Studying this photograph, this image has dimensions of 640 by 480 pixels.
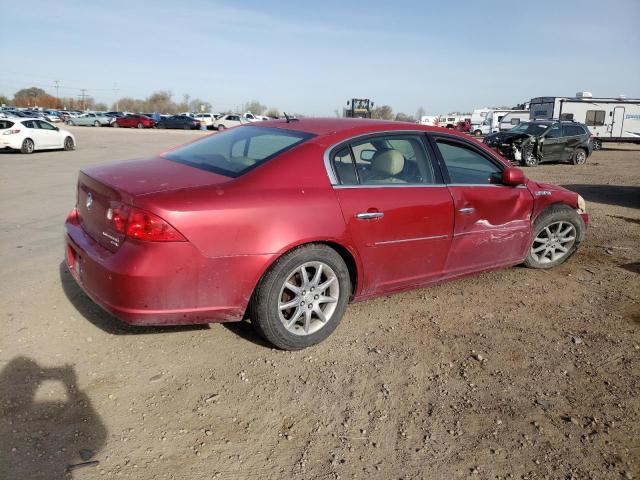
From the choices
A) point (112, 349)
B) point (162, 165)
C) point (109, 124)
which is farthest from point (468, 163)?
point (109, 124)

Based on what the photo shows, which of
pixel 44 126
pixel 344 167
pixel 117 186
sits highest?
pixel 44 126

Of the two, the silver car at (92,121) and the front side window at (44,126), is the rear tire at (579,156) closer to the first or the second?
the front side window at (44,126)

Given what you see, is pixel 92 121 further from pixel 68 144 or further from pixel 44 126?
pixel 44 126

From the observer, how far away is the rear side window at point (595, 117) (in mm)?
28281

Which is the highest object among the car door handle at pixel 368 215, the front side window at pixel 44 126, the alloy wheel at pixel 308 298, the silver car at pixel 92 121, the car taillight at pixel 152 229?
the silver car at pixel 92 121

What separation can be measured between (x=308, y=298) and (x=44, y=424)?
1.68 m

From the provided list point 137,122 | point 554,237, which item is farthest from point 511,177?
point 137,122

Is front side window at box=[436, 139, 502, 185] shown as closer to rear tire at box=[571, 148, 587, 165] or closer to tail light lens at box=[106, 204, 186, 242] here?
tail light lens at box=[106, 204, 186, 242]

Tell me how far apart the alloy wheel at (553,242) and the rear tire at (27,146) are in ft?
60.6

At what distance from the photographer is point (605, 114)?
28234 mm

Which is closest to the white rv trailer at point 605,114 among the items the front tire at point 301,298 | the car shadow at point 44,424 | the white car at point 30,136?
the white car at point 30,136

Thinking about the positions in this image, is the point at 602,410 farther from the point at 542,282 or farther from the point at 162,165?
the point at 162,165

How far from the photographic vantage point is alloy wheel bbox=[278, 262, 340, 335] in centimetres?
348

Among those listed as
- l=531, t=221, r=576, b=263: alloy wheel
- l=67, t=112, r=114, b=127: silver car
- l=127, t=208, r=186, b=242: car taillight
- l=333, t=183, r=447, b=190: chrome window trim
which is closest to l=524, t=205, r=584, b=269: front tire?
l=531, t=221, r=576, b=263: alloy wheel
